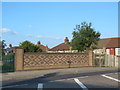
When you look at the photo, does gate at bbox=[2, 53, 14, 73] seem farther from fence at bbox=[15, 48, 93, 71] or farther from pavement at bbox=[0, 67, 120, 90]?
pavement at bbox=[0, 67, 120, 90]

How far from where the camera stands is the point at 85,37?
3253 centimetres

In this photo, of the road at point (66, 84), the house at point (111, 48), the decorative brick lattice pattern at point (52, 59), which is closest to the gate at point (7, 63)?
the decorative brick lattice pattern at point (52, 59)

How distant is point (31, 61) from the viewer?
67.5ft

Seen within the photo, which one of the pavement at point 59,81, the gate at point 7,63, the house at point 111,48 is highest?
the house at point 111,48

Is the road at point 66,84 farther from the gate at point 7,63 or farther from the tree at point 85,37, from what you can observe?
the tree at point 85,37

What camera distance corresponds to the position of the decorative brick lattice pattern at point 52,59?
20.5m

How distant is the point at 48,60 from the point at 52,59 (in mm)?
518

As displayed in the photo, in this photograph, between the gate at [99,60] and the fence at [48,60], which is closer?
the fence at [48,60]

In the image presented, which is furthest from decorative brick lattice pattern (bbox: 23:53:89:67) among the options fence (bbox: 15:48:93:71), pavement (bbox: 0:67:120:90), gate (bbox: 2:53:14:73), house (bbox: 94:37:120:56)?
house (bbox: 94:37:120:56)

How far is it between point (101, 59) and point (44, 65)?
9038 millimetres

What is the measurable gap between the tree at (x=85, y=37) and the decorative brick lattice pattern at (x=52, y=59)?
7.57 metres

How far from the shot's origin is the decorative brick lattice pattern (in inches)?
807

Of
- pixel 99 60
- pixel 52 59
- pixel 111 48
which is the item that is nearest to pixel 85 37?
pixel 99 60

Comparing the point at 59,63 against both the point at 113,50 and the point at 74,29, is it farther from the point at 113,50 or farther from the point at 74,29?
the point at 113,50
